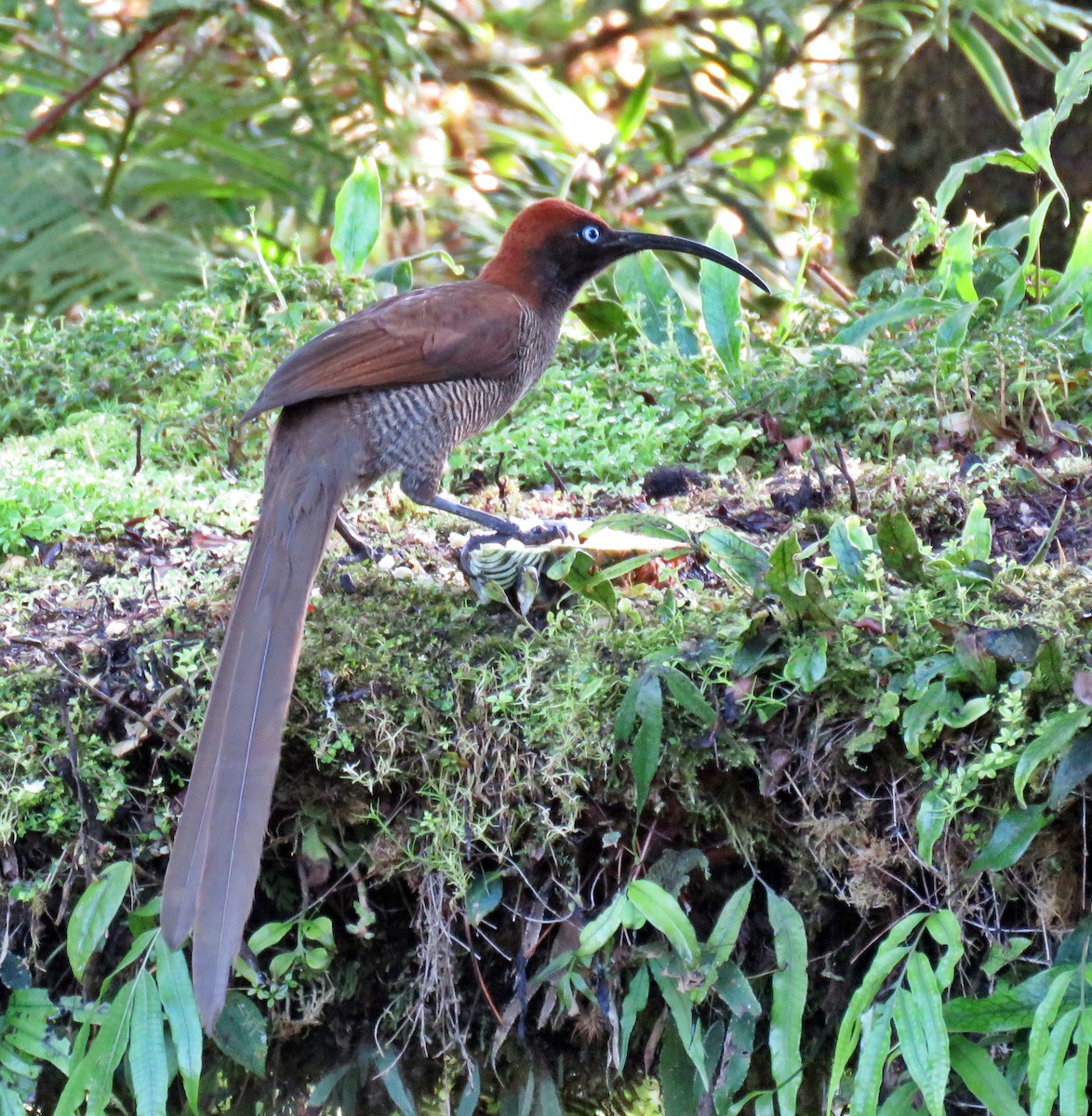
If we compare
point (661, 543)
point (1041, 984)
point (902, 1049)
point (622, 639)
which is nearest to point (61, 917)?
point (622, 639)

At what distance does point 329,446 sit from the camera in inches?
124

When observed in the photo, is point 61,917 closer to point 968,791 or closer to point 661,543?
point 661,543

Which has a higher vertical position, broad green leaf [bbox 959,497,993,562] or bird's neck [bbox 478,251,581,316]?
bird's neck [bbox 478,251,581,316]

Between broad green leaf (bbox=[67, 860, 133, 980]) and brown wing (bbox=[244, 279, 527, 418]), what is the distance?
106 centimetres

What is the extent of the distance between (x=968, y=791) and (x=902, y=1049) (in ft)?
1.51

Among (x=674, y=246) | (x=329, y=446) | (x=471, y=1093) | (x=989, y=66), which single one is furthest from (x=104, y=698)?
(x=989, y=66)

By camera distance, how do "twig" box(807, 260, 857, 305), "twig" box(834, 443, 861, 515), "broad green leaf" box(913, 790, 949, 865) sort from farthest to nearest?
"twig" box(807, 260, 857, 305), "twig" box(834, 443, 861, 515), "broad green leaf" box(913, 790, 949, 865)

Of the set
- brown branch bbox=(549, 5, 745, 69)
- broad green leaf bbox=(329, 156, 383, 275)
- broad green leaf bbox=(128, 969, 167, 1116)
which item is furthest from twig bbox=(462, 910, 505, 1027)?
brown branch bbox=(549, 5, 745, 69)

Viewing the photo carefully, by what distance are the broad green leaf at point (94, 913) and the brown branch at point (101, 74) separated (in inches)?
169

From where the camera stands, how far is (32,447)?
4188mm

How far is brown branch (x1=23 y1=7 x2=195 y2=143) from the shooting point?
5766 mm

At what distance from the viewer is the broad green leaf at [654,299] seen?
4582 millimetres

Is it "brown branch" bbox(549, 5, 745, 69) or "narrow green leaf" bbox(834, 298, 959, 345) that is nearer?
"narrow green leaf" bbox(834, 298, 959, 345)

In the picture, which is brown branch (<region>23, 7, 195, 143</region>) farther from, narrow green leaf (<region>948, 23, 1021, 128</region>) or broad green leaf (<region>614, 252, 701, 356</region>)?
narrow green leaf (<region>948, 23, 1021, 128</region>)
